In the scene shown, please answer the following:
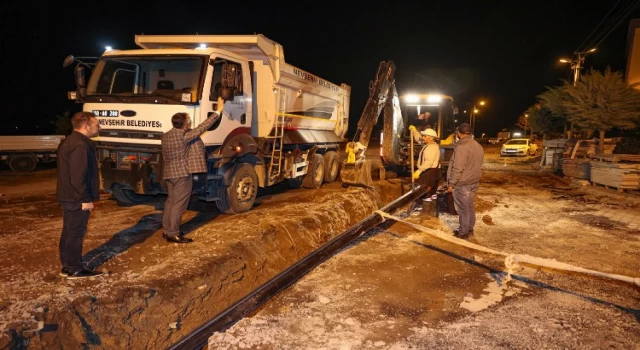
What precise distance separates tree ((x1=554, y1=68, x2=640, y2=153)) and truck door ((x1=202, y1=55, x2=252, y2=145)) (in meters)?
14.5

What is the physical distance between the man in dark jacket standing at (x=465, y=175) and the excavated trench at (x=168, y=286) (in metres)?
2.51

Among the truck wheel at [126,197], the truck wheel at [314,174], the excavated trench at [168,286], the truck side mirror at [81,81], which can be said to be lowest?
the excavated trench at [168,286]

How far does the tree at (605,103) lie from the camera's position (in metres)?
15.9

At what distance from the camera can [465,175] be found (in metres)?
6.56

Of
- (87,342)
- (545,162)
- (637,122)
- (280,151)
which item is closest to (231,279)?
(87,342)

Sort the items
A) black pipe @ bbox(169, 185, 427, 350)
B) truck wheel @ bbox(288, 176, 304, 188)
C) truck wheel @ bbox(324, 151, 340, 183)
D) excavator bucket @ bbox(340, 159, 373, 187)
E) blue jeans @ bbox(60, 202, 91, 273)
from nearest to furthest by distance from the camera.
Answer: black pipe @ bbox(169, 185, 427, 350) → blue jeans @ bbox(60, 202, 91, 273) → excavator bucket @ bbox(340, 159, 373, 187) → truck wheel @ bbox(288, 176, 304, 188) → truck wheel @ bbox(324, 151, 340, 183)

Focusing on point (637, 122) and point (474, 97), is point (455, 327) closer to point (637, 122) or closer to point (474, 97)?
point (637, 122)

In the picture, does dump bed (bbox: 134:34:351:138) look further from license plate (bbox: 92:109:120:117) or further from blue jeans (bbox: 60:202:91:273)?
blue jeans (bbox: 60:202:91:273)

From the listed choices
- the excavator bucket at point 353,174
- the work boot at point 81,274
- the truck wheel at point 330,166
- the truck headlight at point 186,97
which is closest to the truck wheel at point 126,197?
the truck headlight at point 186,97

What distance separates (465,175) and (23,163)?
1565 cm

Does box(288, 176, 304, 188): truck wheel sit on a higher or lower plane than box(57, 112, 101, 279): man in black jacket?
lower

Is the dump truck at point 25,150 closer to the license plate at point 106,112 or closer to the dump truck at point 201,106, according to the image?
the dump truck at point 201,106

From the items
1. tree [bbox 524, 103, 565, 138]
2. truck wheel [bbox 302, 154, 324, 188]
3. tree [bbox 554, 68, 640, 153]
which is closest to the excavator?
truck wheel [bbox 302, 154, 324, 188]

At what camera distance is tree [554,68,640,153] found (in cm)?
1590
